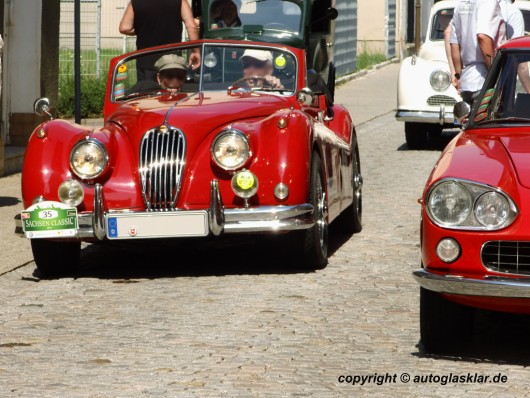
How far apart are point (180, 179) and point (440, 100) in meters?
7.96

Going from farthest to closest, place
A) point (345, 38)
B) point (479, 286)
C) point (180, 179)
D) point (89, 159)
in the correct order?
point (345, 38), point (89, 159), point (180, 179), point (479, 286)

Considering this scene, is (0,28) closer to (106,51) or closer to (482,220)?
(106,51)

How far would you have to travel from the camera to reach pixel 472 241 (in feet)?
20.6

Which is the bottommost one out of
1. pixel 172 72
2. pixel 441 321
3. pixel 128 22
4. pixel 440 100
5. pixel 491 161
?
pixel 441 321

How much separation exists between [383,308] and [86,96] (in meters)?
12.2

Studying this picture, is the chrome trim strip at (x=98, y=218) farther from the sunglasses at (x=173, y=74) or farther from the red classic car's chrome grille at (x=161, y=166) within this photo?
the sunglasses at (x=173, y=74)

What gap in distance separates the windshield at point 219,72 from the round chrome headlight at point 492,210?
3.75 meters

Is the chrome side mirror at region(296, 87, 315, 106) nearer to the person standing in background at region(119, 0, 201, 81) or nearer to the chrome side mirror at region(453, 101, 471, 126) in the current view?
the chrome side mirror at region(453, 101, 471, 126)

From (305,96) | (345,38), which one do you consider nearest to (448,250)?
(305,96)

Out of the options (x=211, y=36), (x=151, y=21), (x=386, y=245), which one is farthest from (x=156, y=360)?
(x=211, y=36)

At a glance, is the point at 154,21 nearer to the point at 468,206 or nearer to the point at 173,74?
the point at 173,74

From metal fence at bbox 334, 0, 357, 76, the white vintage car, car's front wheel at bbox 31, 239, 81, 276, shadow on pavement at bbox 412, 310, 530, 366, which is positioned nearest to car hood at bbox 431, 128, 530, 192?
shadow on pavement at bbox 412, 310, 530, 366

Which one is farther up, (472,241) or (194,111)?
(194,111)

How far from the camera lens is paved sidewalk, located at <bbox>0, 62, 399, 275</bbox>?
991 cm
